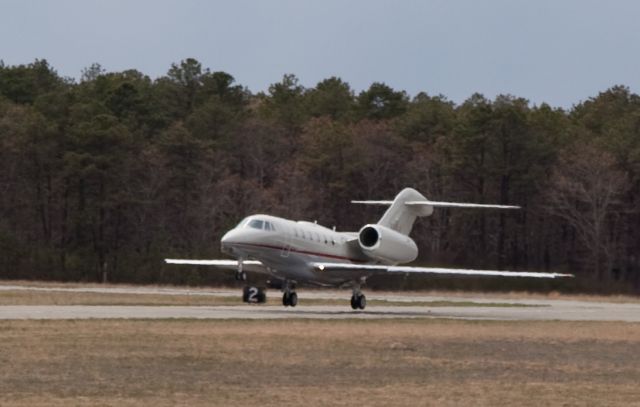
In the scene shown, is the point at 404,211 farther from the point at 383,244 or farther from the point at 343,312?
the point at 343,312

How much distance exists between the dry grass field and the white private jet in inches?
361

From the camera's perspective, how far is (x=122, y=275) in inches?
2931

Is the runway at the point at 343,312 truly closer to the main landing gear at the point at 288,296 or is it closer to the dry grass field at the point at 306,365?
the main landing gear at the point at 288,296

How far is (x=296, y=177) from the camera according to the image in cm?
9538

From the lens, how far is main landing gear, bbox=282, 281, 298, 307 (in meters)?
45.8

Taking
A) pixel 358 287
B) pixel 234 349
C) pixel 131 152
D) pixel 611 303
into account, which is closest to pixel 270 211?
pixel 131 152

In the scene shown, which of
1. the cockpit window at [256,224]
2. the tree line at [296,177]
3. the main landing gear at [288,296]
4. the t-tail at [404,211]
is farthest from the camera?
the tree line at [296,177]

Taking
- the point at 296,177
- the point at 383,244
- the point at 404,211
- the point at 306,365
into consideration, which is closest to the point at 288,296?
the point at 383,244

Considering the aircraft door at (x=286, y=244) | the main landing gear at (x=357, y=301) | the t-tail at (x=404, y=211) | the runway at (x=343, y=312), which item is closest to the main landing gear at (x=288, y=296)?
the runway at (x=343, y=312)

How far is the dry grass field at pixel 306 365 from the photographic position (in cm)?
2002

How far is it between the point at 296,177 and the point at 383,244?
1880 inches

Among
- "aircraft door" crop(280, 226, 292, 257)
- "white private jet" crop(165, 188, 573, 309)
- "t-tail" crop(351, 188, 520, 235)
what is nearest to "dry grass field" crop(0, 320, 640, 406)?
"white private jet" crop(165, 188, 573, 309)

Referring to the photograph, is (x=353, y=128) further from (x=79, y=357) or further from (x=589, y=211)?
(x=79, y=357)

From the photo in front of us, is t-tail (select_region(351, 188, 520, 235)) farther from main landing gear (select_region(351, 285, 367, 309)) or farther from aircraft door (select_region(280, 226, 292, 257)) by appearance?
aircraft door (select_region(280, 226, 292, 257))
